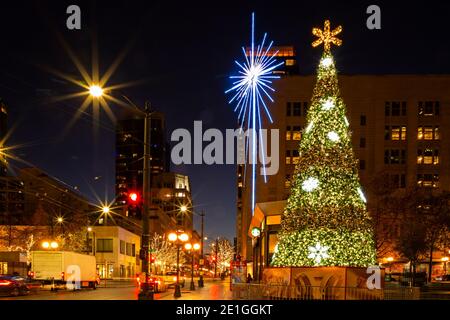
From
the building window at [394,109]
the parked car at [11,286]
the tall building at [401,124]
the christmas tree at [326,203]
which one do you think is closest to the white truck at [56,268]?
the parked car at [11,286]

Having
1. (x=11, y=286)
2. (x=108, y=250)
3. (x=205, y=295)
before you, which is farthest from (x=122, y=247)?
(x=11, y=286)

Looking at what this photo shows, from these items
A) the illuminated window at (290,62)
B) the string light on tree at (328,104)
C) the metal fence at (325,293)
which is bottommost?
the metal fence at (325,293)

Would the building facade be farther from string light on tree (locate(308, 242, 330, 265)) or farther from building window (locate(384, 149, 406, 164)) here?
string light on tree (locate(308, 242, 330, 265))

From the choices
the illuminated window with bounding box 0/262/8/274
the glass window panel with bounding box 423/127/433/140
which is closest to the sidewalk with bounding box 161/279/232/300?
the illuminated window with bounding box 0/262/8/274

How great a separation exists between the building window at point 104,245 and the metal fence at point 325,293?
75.1m

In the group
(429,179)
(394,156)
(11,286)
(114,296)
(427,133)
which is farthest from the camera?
(394,156)

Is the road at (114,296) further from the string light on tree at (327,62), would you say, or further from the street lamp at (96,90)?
the street lamp at (96,90)

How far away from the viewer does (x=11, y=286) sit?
37.5 meters

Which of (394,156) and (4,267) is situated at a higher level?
(394,156)

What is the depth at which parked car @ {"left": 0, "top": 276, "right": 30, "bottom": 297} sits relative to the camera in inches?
1465

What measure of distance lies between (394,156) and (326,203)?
71147mm

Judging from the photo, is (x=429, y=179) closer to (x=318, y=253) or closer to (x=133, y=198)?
(x=318, y=253)

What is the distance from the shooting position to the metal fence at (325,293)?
2612 centimetres
